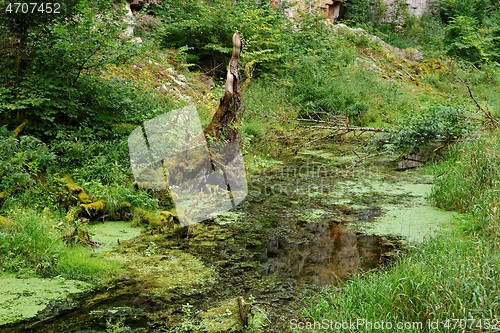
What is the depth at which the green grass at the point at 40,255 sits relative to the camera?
527 cm

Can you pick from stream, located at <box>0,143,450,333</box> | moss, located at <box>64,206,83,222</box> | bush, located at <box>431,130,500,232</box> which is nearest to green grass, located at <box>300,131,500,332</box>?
bush, located at <box>431,130,500,232</box>

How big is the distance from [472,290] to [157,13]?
1426 centimetres

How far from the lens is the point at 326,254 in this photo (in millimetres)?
6113

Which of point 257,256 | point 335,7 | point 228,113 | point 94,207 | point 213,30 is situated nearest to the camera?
point 257,256

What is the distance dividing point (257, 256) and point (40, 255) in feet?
7.46

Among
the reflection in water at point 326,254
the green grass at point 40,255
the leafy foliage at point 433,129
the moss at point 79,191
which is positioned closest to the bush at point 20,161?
the moss at point 79,191

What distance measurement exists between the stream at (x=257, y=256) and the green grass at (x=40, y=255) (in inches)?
13.1

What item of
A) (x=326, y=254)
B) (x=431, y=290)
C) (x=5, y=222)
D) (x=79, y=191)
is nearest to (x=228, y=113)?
(x=79, y=191)

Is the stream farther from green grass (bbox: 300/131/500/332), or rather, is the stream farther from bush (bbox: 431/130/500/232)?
green grass (bbox: 300/131/500/332)

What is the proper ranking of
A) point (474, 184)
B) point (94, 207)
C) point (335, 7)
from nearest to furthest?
point (94, 207) < point (474, 184) < point (335, 7)

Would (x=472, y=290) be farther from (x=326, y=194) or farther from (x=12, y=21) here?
(x=12, y=21)

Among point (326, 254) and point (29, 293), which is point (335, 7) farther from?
point (29, 293)


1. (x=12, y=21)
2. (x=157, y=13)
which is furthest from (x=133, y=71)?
(x=157, y=13)

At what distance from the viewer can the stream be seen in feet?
14.9
